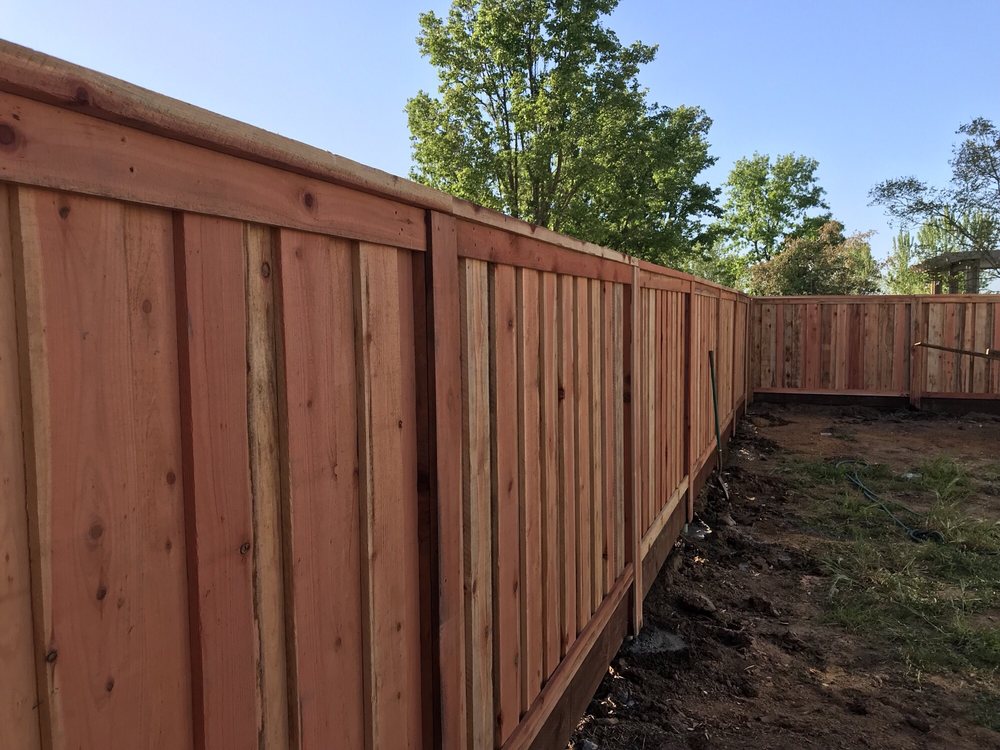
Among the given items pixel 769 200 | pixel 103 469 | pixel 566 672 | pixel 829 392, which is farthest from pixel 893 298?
pixel 769 200

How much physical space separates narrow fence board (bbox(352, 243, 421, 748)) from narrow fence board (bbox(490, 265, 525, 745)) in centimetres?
47

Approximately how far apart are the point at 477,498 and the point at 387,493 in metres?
0.47

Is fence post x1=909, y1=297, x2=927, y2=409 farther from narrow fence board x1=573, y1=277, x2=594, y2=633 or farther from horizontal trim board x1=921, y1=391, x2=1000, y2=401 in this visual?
narrow fence board x1=573, y1=277, x2=594, y2=633

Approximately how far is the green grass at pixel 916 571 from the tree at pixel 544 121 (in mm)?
15729

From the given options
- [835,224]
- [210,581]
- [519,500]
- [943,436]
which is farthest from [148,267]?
[835,224]

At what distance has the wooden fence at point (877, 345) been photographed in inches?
505

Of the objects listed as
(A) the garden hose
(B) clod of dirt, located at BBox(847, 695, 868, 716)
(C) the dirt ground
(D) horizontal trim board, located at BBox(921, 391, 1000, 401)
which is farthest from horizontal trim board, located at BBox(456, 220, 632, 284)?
(D) horizontal trim board, located at BBox(921, 391, 1000, 401)

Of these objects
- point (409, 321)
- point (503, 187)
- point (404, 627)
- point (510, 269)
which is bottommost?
point (404, 627)

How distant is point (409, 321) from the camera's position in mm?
1644

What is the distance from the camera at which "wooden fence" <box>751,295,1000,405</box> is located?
12820mm

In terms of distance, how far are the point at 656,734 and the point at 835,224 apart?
34.4 meters

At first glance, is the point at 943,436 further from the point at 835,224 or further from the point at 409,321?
the point at 835,224

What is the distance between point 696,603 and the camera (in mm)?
4168

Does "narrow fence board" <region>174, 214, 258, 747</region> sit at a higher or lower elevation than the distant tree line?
lower
